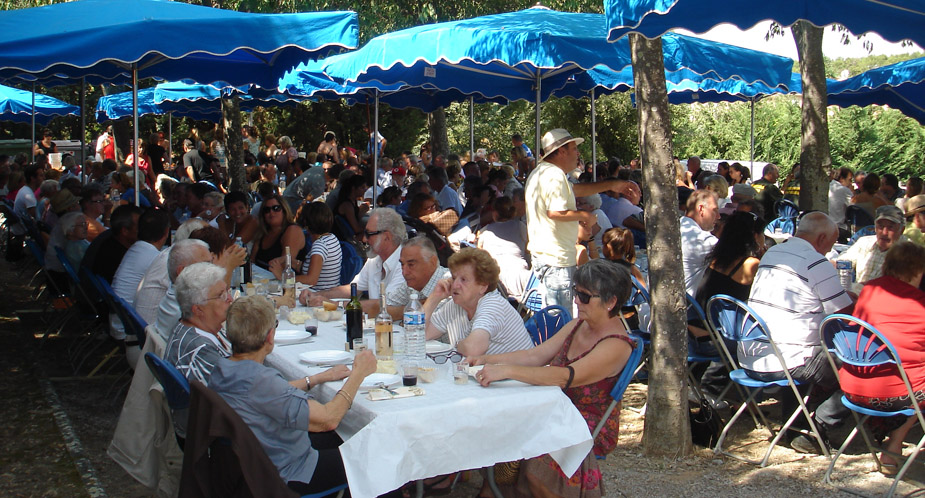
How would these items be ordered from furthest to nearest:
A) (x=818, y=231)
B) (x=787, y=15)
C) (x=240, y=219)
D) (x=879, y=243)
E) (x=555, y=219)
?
(x=240, y=219) → (x=879, y=243) → (x=555, y=219) → (x=818, y=231) → (x=787, y=15)

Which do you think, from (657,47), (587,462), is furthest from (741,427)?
(657,47)

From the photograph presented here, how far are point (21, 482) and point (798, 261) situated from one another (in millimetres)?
4349

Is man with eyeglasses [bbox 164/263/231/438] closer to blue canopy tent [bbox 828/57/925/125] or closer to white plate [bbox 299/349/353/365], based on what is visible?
white plate [bbox 299/349/353/365]

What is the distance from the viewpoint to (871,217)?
9734 mm

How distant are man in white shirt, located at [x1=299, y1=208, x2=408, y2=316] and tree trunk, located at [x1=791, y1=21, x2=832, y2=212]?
17.5 ft

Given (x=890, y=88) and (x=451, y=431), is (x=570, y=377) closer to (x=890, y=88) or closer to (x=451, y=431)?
(x=451, y=431)

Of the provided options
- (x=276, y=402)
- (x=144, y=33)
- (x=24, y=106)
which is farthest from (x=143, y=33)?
(x=24, y=106)

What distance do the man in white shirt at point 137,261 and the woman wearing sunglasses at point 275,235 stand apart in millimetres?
1038

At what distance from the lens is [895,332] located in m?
4.23

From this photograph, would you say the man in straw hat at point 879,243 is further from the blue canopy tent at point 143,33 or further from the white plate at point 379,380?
the blue canopy tent at point 143,33

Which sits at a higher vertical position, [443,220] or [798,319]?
[443,220]

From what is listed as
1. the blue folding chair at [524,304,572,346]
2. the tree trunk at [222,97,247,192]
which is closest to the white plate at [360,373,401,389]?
the blue folding chair at [524,304,572,346]

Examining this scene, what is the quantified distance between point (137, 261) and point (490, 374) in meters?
3.34

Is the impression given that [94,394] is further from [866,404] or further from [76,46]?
[866,404]
